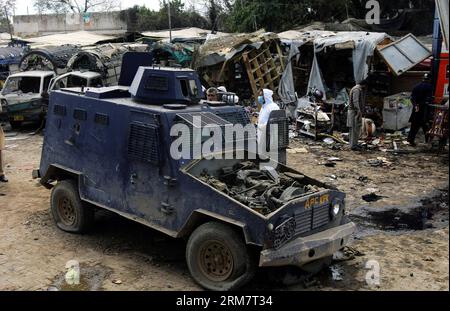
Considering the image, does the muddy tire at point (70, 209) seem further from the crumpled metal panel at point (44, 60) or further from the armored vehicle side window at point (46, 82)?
the crumpled metal panel at point (44, 60)

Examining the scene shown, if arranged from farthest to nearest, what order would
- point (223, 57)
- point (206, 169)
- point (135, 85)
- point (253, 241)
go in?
point (223, 57) < point (135, 85) < point (206, 169) < point (253, 241)

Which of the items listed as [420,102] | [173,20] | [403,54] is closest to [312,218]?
[420,102]

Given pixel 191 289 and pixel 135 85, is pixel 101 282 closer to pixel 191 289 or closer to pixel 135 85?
pixel 191 289

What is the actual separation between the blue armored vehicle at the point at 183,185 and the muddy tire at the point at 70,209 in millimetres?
15

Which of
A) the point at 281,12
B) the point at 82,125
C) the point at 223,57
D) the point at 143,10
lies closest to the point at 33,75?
the point at 223,57

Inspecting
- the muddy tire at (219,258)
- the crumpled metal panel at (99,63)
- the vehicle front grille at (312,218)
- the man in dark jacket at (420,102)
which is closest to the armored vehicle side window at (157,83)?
the muddy tire at (219,258)

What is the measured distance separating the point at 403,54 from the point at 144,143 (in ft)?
36.4

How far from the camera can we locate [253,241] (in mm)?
4898

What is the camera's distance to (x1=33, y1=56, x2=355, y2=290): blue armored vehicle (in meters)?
5.03

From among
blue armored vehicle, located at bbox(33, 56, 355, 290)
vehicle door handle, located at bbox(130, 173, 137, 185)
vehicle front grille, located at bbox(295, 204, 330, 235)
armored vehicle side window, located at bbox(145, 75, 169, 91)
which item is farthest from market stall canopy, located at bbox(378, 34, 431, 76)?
vehicle door handle, located at bbox(130, 173, 137, 185)

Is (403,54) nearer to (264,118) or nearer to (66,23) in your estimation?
(264,118)

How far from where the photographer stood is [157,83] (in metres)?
6.29

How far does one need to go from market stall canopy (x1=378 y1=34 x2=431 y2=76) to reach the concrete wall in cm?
2695
